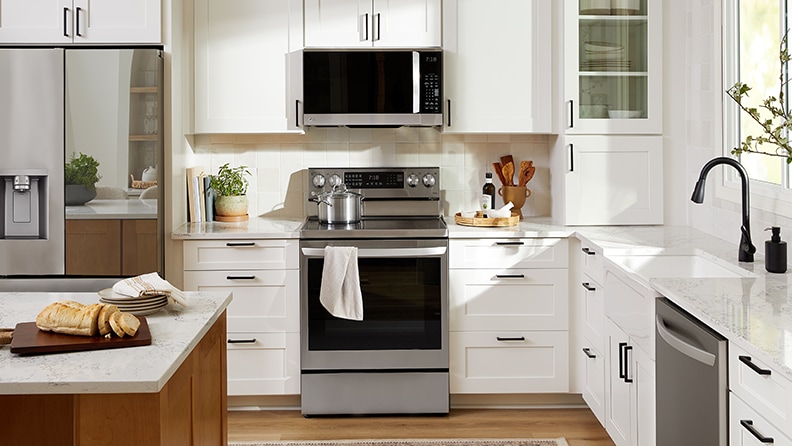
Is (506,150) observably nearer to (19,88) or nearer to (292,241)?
(292,241)

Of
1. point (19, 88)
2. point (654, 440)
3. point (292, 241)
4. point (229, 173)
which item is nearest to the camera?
point (654, 440)

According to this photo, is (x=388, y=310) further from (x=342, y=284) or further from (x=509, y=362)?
(x=509, y=362)

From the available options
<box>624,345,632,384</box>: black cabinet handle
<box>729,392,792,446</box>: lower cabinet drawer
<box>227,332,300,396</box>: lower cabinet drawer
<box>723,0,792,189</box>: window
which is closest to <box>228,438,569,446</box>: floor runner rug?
<box>227,332,300,396</box>: lower cabinet drawer

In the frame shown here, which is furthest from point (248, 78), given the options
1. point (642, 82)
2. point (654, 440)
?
point (654, 440)

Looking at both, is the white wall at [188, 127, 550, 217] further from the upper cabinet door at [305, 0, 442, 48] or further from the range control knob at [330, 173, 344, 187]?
the upper cabinet door at [305, 0, 442, 48]

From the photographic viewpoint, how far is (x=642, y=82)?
4.21 m

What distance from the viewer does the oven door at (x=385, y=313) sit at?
405cm

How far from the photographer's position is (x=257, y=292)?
4098mm

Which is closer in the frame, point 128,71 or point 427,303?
point 128,71

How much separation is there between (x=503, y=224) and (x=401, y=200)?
0.62 m

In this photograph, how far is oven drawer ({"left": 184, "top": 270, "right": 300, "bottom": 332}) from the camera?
13.4 ft

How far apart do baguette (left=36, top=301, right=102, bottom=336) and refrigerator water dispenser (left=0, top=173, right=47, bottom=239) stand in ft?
6.18

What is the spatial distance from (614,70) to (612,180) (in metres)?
0.52

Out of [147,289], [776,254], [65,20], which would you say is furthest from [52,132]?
[776,254]
